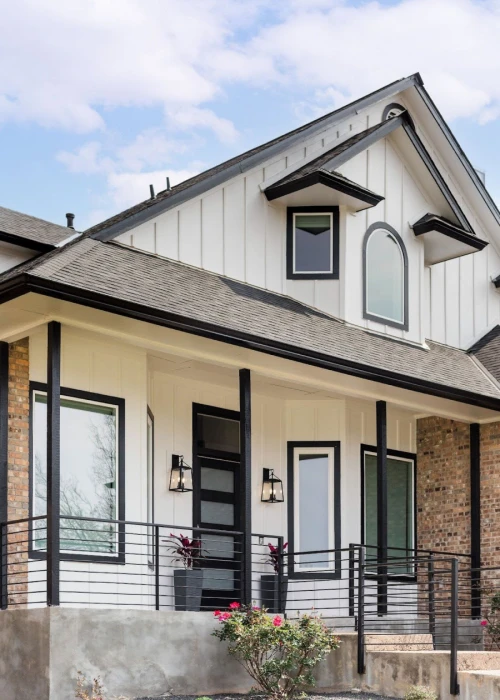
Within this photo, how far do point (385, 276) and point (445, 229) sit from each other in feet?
4.36

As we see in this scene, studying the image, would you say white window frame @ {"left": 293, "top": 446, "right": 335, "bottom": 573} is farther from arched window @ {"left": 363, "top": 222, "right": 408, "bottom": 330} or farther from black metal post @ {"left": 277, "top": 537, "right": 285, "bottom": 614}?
arched window @ {"left": 363, "top": 222, "right": 408, "bottom": 330}

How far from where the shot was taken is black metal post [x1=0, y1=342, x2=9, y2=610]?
12250 mm

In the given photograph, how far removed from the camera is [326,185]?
1609 cm

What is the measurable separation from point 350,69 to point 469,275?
558 cm

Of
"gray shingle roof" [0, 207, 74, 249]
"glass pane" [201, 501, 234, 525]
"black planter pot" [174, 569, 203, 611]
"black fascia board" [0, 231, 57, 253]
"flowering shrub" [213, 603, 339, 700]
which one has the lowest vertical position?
"flowering shrub" [213, 603, 339, 700]

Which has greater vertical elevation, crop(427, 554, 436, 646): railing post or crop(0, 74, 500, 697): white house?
crop(0, 74, 500, 697): white house

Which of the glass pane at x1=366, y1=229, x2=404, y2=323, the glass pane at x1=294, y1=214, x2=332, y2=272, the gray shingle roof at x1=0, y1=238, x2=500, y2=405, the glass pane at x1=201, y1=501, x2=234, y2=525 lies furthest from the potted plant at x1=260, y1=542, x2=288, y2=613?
the glass pane at x1=294, y1=214, x2=332, y2=272

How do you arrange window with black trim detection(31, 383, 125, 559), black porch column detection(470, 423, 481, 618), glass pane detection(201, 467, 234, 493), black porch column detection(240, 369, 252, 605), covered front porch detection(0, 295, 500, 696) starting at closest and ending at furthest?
Result: covered front porch detection(0, 295, 500, 696) → window with black trim detection(31, 383, 125, 559) → black porch column detection(240, 369, 252, 605) → glass pane detection(201, 467, 234, 493) → black porch column detection(470, 423, 481, 618)

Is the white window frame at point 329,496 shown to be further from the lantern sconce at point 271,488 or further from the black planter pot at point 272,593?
the black planter pot at point 272,593

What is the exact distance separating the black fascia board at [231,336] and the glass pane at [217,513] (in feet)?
9.53

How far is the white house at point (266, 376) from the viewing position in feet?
41.9

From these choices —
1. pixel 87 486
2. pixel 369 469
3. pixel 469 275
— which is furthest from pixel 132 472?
pixel 469 275

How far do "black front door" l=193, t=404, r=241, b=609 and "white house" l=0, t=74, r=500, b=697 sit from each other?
0.14 ft

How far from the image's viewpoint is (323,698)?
12.2 metres
